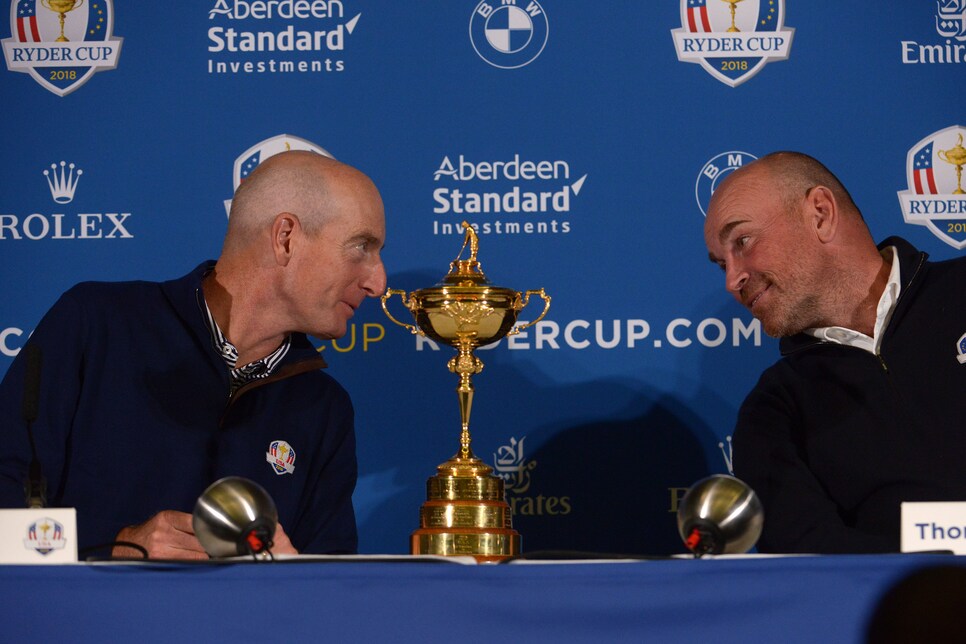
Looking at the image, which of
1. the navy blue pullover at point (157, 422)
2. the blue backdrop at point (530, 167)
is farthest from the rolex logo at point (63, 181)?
the navy blue pullover at point (157, 422)

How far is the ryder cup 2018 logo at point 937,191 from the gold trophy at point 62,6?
2.56 m

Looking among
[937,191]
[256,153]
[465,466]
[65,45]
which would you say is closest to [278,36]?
[256,153]

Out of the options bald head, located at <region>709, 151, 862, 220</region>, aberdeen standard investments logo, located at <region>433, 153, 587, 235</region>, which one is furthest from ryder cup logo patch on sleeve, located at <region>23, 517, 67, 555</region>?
bald head, located at <region>709, 151, 862, 220</region>

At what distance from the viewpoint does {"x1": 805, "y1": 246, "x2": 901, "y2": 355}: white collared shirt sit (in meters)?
2.91

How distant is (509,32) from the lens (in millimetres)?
3451

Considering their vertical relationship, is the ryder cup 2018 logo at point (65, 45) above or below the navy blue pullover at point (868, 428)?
above

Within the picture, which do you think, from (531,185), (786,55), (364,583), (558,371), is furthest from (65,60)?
(364,583)

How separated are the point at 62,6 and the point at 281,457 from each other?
1687mm

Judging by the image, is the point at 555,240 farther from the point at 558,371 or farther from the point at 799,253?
the point at 799,253

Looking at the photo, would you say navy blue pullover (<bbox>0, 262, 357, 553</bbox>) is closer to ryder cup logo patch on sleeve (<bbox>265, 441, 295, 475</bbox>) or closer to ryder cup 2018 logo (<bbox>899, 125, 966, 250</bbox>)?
ryder cup logo patch on sleeve (<bbox>265, 441, 295, 475</bbox>)

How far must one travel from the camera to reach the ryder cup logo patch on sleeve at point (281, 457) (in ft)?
9.29

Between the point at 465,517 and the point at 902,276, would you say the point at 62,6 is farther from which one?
the point at 902,276

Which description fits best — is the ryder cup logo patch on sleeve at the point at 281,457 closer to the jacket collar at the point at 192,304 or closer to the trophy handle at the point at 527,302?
the jacket collar at the point at 192,304

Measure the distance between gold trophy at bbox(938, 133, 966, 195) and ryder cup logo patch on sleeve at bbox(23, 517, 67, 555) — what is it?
272 cm
